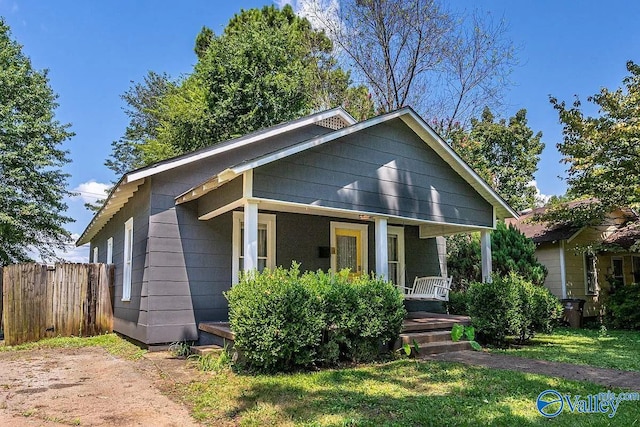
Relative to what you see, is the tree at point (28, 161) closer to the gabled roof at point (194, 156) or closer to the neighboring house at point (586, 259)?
the gabled roof at point (194, 156)

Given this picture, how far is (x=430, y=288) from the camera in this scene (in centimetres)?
1104

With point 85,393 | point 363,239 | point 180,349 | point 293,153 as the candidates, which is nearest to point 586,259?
point 363,239

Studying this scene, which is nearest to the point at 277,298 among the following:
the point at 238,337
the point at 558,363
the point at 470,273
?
the point at 238,337

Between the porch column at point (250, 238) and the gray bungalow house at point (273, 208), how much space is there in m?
0.02

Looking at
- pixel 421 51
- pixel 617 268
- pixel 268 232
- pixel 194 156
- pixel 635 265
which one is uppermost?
pixel 421 51

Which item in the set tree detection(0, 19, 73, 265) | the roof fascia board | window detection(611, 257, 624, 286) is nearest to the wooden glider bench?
the roof fascia board

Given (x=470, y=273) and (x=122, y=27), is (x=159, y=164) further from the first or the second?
(x=122, y=27)

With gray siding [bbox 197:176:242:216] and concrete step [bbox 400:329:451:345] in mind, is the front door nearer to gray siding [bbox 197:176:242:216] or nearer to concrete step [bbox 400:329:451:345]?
concrete step [bbox 400:329:451:345]

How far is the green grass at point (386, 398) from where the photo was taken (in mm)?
4145

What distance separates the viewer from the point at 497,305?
27.6 feet

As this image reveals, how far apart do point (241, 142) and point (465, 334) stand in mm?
5828

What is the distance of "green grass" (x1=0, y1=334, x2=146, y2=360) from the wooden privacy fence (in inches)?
12.2

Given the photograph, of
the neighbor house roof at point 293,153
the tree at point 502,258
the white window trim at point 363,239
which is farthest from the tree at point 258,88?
the white window trim at point 363,239

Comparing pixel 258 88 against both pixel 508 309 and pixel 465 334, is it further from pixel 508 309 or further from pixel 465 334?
pixel 508 309
